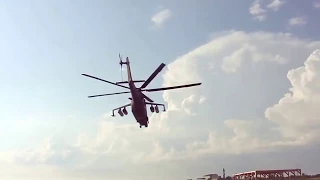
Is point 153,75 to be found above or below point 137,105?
above

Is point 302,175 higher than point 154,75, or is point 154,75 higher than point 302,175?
point 154,75

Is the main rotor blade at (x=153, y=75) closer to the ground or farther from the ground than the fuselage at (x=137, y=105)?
farther from the ground

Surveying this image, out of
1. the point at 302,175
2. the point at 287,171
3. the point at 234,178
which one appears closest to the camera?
the point at 287,171

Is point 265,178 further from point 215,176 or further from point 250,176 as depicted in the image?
point 215,176

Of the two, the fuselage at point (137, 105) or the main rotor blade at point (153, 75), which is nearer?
the main rotor blade at point (153, 75)

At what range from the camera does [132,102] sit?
53.3 m

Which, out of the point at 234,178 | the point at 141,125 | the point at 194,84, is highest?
the point at 194,84

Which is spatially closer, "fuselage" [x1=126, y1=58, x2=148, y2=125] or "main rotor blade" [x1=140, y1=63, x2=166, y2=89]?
"main rotor blade" [x1=140, y1=63, x2=166, y2=89]

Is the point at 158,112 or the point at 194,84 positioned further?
the point at 158,112

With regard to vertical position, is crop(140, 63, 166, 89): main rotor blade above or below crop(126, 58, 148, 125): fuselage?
above

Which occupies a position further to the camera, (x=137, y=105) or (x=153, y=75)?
(x=137, y=105)

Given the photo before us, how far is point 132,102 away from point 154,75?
4.56m

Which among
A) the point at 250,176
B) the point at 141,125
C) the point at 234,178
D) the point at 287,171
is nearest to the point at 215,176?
the point at 234,178

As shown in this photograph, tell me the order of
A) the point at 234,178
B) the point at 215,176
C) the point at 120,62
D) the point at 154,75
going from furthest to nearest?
the point at 215,176 < the point at 234,178 < the point at 120,62 < the point at 154,75
